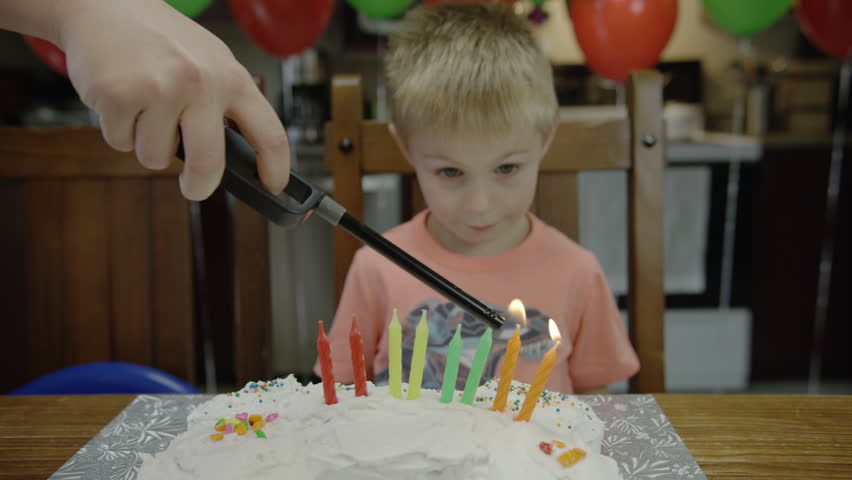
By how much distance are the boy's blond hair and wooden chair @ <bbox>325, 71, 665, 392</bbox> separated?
0.22ft

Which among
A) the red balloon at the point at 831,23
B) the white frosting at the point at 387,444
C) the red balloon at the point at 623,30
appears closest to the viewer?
the white frosting at the point at 387,444

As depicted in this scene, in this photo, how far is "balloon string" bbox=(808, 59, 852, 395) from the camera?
2453mm

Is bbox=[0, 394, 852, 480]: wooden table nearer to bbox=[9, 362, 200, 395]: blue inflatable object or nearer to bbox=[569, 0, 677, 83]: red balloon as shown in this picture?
bbox=[9, 362, 200, 395]: blue inflatable object

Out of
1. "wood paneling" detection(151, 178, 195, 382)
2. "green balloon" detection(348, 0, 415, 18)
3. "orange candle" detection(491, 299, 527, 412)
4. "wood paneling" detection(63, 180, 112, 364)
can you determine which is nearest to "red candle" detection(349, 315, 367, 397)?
"orange candle" detection(491, 299, 527, 412)

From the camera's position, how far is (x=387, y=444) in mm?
556

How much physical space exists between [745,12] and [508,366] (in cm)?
156

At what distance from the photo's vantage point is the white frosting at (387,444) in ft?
1.78

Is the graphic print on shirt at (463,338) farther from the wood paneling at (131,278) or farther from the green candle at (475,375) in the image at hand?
the wood paneling at (131,278)

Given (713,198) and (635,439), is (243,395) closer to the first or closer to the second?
(635,439)

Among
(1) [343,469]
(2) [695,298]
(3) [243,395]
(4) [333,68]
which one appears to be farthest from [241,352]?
(4) [333,68]

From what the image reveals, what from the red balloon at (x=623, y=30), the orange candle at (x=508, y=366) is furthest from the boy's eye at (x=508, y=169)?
the red balloon at (x=623, y=30)

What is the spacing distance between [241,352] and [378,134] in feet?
1.23

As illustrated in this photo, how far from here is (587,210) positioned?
223cm

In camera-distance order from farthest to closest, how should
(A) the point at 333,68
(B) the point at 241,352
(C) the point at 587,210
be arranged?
(A) the point at 333,68, (C) the point at 587,210, (B) the point at 241,352
